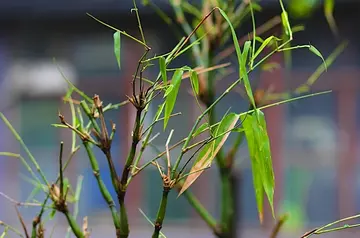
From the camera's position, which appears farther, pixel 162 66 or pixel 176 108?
pixel 176 108

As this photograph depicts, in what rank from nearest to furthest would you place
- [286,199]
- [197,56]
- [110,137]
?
[110,137], [197,56], [286,199]

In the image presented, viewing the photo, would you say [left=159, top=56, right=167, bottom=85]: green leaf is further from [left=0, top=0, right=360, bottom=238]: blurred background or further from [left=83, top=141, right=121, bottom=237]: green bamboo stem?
[left=0, top=0, right=360, bottom=238]: blurred background

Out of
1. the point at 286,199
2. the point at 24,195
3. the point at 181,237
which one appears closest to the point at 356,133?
the point at 286,199

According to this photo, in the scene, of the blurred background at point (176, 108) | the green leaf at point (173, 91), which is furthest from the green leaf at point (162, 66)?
the blurred background at point (176, 108)

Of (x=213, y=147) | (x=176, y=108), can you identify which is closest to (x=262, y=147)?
(x=213, y=147)

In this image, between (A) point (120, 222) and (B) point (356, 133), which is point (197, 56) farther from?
(B) point (356, 133)

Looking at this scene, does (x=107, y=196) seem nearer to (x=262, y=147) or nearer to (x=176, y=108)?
(x=262, y=147)
